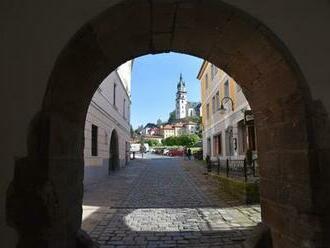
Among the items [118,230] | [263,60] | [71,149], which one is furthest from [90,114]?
[263,60]

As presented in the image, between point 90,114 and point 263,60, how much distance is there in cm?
1159

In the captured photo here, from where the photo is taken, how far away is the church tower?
457 feet

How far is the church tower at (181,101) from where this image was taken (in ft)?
457

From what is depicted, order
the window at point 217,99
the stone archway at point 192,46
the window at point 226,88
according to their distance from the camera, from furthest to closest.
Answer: the window at point 217,99 < the window at point 226,88 < the stone archway at point 192,46

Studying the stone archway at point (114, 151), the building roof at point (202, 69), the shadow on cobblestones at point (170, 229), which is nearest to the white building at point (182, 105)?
the building roof at point (202, 69)

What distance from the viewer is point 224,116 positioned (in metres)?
22.7

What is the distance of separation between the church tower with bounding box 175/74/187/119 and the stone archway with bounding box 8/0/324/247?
13432 cm

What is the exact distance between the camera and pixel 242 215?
8.00 metres

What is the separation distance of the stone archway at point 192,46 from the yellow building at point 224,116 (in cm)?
928

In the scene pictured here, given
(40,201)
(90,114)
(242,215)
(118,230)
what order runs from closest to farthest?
(40,201)
(118,230)
(242,215)
(90,114)

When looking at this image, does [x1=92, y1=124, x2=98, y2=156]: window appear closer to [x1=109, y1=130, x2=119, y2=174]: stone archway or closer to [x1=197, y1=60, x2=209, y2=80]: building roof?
[x1=109, y1=130, x2=119, y2=174]: stone archway

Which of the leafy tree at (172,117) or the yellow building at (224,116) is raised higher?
the leafy tree at (172,117)

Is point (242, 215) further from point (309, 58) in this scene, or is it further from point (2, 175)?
point (2, 175)

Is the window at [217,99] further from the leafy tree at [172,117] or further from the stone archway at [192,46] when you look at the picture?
the leafy tree at [172,117]
